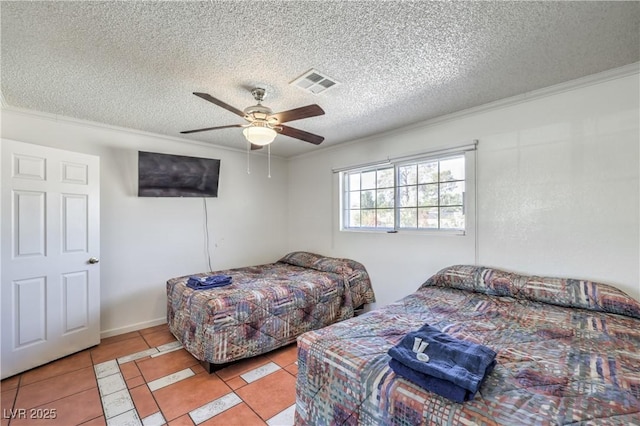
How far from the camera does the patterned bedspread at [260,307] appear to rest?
2348 millimetres

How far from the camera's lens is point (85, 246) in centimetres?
280

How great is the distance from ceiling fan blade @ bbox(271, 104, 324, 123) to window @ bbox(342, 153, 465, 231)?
1.66 meters

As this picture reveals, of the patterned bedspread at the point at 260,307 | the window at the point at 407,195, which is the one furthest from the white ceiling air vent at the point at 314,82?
the patterned bedspread at the point at 260,307

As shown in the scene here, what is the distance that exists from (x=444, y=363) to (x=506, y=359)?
403mm

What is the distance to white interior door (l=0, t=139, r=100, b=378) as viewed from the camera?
2.34 metres

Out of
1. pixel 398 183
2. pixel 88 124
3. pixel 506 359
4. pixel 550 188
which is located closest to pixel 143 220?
pixel 88 124

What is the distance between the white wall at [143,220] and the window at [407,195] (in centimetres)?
165

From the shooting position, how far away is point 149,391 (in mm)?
2111

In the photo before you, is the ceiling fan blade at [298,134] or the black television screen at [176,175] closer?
the ceiling fan blade at [298,134]

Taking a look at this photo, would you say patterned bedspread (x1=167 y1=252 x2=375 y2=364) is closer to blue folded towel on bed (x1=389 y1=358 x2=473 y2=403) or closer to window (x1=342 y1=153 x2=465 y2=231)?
window (x1=342 y1=153 x2=465 y2=231)

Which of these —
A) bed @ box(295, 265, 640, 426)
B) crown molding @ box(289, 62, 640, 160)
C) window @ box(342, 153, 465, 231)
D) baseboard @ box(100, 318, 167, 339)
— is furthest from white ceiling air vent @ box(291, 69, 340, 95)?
baseboard @ box(100, 318, 167, 339)

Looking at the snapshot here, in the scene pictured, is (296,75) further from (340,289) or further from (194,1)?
(340,289)

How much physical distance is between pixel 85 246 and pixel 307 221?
2727 mm

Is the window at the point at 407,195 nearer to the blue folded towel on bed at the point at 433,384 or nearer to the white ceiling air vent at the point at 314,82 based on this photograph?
the white ceiling air vent at the point at 314,82
